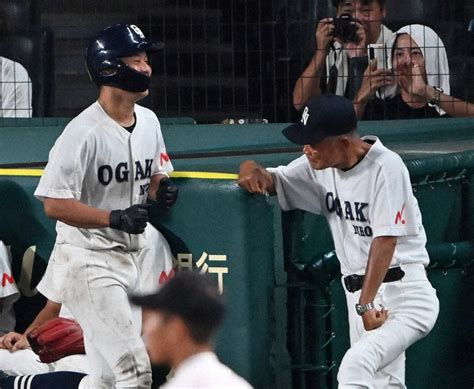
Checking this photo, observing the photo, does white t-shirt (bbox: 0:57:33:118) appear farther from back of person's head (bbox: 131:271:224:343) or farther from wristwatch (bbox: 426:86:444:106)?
back of person's head (bbox: 131:271:224:343)

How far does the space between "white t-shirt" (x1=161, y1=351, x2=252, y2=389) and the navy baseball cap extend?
1.82 m

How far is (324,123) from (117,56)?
90cm

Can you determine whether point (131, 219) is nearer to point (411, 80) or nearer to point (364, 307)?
point (364, 307)

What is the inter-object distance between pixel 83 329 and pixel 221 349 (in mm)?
542

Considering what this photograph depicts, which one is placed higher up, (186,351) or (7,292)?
(186,351)

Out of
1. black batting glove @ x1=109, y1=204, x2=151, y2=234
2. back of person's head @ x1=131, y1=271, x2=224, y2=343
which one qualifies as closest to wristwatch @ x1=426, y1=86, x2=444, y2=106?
black batting glove @ x1=109, y1=204, x2=151, y2=234

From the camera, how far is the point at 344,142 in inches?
226

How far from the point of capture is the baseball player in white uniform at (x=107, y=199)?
5.86 metres

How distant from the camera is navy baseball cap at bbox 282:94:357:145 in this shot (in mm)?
5699

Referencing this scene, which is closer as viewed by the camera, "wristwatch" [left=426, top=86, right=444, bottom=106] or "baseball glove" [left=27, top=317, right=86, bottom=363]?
"baseball glove" [left=27, top=317, right=86, bottom=363]

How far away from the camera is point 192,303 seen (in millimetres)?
4051

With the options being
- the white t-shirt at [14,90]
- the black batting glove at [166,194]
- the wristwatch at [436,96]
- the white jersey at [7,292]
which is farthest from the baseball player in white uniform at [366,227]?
the white t-shirt at [14,90]

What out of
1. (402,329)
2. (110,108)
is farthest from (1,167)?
(402,329)

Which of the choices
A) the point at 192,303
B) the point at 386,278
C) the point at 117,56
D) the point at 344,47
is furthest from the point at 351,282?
the point at 344,47
